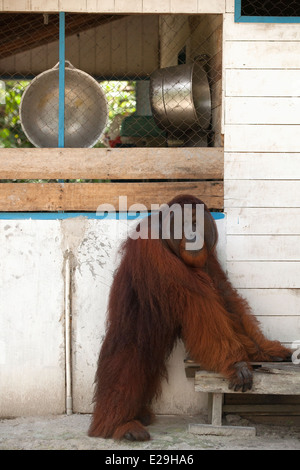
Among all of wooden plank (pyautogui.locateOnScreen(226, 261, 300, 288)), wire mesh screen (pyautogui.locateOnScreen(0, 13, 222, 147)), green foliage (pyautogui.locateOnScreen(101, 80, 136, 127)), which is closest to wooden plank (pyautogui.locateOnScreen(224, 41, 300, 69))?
wire mesh screen (pyautogui.locateOnScreen(0, 13, 222, 147))

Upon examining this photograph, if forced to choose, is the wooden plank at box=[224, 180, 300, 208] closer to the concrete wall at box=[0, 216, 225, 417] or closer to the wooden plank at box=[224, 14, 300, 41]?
the concrete wall at box=[0, 216, 225, 417]

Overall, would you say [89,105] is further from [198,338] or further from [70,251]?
[198,338]

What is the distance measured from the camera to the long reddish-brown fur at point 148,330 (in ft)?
12.8

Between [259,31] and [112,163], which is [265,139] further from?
[112,163]

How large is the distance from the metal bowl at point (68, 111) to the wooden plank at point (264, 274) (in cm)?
141

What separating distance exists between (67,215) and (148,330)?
105cm

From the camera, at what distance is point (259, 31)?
14.7 ft

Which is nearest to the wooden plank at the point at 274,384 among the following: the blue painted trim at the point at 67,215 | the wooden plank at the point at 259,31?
the blue painted trim at the point at 67,215

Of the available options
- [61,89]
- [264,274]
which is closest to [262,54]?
[61,89]

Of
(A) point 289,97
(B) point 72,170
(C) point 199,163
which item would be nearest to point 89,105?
(B) point 72,170

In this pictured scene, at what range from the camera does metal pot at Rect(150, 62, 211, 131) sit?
4734mm

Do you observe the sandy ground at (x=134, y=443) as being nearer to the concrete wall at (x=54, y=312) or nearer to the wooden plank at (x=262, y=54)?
the concrete wall at (x=54, y=312)

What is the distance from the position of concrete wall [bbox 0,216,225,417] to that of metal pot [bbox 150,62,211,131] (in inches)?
32.8

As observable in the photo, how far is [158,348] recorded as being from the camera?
4.02 m
